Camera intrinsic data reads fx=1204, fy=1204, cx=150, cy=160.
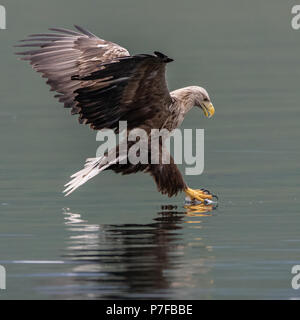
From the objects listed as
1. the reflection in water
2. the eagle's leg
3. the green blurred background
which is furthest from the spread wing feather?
the reflection in water

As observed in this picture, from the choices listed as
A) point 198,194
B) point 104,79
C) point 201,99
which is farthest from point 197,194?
point 104,79

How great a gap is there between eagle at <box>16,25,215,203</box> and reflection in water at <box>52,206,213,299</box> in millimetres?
780

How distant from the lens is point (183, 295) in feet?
26.8

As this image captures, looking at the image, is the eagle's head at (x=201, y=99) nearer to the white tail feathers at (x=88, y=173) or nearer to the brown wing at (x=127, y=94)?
the brown wing at (x=127, y=94)

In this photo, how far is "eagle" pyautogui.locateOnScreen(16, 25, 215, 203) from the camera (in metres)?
10.7

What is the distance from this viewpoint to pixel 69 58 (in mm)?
12469

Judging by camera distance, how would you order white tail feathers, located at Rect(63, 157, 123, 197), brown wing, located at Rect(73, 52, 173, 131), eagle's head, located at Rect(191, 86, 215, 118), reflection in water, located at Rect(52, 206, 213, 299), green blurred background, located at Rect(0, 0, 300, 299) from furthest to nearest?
eagle's head, located at Rect(191, 86, 215, 118) < white tail feathers, located at Rect(63, 157, 123, 197) < brown wing, located at Rect(73, 52, 173, 131) < green blurred background, located at Rect(0, 0, 300, 299) < reflection in water, located at Rect(52, 206, 213, 299)

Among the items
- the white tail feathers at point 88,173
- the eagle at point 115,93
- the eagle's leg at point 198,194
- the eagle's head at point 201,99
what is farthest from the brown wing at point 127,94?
the eagle's leg at point 198,194

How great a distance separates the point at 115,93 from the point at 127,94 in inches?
5.3

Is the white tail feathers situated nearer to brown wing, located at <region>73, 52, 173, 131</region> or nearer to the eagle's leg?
brown wing, located at <region>73, 52, 173, 131</region>

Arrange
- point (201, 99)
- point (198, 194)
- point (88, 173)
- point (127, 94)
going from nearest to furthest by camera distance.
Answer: point (127, 94) → point (88, 173) → point (198, 194) → point (201, 99)

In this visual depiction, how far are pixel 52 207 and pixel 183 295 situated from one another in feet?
11.0

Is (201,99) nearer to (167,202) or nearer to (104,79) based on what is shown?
(167,202)
